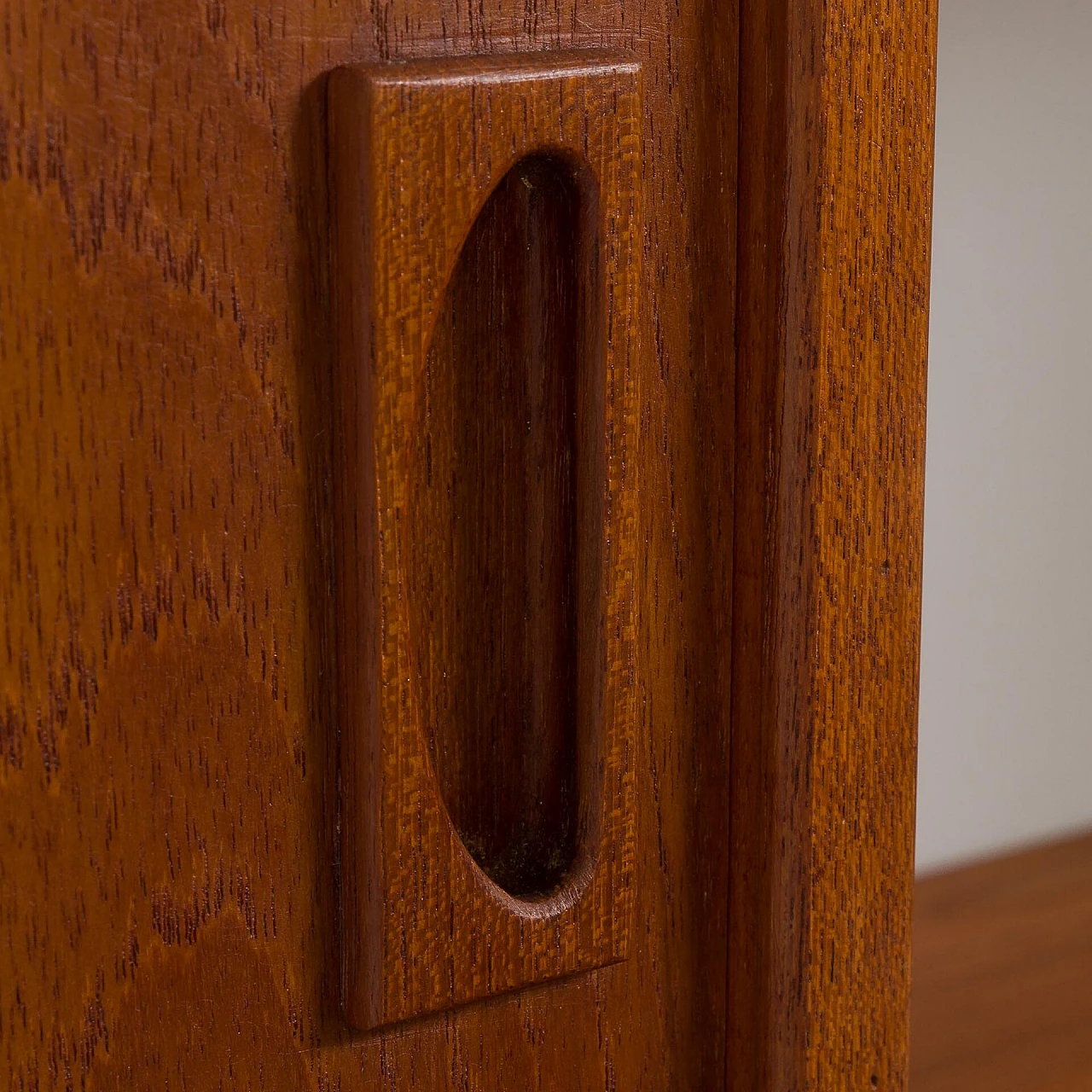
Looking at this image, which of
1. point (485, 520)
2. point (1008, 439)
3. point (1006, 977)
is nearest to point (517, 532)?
point (485, 520)

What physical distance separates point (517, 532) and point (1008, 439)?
585mm

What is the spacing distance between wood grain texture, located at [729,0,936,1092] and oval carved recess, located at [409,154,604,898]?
2.2 inches

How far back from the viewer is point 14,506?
34cm

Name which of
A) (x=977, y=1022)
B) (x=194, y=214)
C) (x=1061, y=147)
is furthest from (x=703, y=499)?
(x=1061, y=147)

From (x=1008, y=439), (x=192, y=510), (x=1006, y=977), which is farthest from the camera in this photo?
(x=1008, y=439)

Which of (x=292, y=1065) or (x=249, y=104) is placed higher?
(x=249, y=104)

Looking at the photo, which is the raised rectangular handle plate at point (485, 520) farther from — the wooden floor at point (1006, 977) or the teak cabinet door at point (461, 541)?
the wooden floor at point (1006, 977)

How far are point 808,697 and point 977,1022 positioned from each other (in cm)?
37

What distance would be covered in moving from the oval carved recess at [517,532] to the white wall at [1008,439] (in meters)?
0.51

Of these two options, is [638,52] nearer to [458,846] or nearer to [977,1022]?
[458,846]

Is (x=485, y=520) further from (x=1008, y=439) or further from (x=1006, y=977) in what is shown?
(x=1008, y=439)

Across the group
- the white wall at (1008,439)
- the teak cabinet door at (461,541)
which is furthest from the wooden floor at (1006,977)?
the teak cabinet door at (461,541)

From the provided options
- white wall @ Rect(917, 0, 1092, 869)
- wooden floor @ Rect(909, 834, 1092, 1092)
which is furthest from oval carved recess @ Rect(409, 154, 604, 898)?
white wall @ Rect(917, 0, 1092, 869)

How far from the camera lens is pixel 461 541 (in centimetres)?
40
